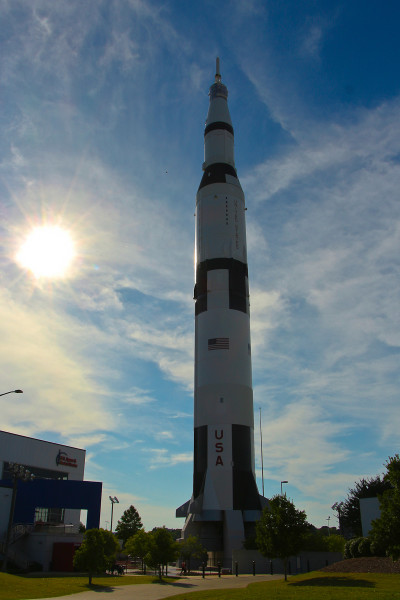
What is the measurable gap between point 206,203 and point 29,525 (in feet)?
112

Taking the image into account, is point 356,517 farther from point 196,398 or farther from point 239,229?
point 239,229

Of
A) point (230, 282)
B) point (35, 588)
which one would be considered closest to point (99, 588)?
point (35, 588)

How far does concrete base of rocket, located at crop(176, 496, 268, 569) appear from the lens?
37.3 metres

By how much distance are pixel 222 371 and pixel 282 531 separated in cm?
1546

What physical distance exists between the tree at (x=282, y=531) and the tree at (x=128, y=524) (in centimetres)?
4940

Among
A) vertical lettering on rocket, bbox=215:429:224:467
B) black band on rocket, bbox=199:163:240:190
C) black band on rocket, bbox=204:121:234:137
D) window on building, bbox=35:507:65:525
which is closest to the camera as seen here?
vertical lettering on rocket, bbox=215:429:224:467

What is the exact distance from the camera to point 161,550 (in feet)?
107

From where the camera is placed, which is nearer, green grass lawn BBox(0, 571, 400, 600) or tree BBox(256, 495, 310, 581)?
green grass lawn BBox(0, 571, 400, 600)

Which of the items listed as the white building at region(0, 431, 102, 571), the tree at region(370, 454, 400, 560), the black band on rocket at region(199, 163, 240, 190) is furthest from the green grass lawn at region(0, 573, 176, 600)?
the black band on rocket at region(199, 163, 240, 190)

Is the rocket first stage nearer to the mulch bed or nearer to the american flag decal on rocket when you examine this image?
the american flag decal on rocket

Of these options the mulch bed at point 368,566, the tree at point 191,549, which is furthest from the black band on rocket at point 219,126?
the mulch bed at point 368,566

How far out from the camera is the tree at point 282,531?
2847cm

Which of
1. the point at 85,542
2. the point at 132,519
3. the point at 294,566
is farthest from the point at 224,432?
the point at 132,519

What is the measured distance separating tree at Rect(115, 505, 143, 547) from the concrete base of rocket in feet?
123
